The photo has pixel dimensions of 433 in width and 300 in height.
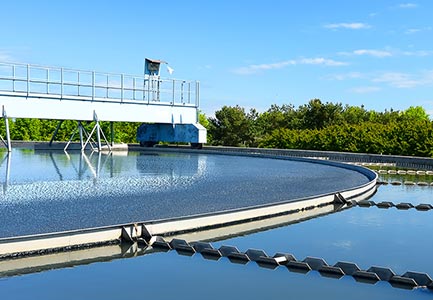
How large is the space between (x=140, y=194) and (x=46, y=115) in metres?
12.8

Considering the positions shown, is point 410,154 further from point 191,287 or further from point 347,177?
point 191,287

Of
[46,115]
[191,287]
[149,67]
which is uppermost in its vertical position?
[149,67]

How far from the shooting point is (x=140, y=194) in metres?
12.6

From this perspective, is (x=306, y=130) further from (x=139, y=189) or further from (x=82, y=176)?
(x=139, y=189)

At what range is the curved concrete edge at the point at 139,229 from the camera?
24.4 ft

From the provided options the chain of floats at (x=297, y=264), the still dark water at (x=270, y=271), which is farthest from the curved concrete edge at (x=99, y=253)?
the chain of floats at (x=297, y=264)

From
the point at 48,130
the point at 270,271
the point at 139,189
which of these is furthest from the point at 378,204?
the point at 48,130

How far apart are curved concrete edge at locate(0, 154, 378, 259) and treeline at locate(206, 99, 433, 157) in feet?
56.4

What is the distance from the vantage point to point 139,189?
44.5ft

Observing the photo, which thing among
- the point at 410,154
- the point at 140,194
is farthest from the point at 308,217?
the point at 410,154

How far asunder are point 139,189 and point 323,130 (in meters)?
20.3

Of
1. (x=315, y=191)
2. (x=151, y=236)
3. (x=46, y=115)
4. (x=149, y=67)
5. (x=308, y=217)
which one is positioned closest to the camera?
(x=151, y=236)

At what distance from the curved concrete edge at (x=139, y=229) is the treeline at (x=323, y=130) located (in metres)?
17.2

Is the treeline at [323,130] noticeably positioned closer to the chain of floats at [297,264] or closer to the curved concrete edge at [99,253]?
the curved concrete edge at [99,253]
